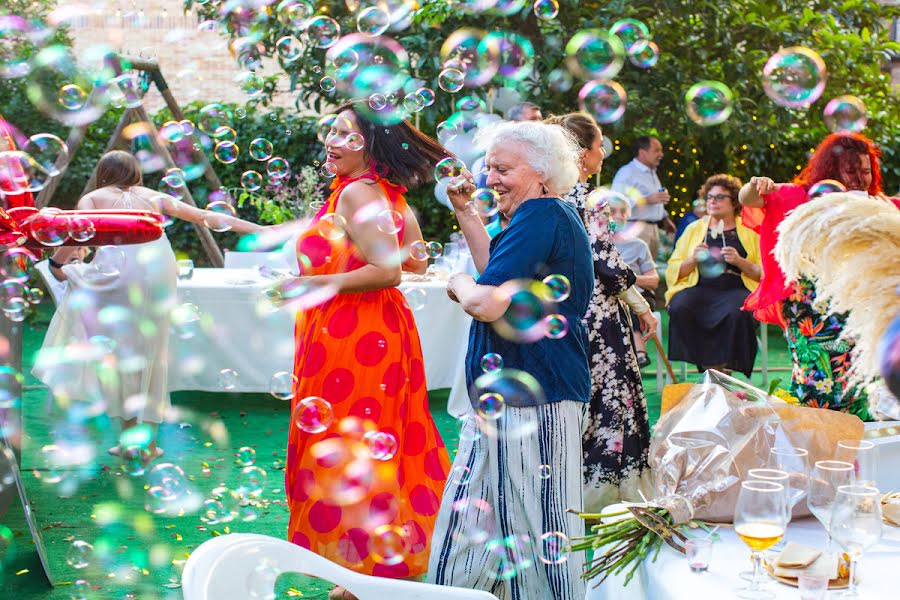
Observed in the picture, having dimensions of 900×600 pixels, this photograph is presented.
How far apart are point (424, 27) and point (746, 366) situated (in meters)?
3.96

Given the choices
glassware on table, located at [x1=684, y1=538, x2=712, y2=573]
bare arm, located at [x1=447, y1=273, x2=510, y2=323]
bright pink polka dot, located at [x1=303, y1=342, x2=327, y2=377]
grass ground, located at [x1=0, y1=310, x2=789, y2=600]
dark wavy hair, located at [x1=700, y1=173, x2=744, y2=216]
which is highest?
dark wavy hair, located at [x1=700, y1=173, x2=744, y2=216]

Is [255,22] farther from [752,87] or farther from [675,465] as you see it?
[752,87]

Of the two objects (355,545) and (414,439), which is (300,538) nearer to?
(355,545)

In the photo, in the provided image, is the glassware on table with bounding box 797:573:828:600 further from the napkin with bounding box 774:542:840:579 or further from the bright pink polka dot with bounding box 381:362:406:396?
the bright pink polka dot with bounding box 381:362:406:396

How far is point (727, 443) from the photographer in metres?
1.71

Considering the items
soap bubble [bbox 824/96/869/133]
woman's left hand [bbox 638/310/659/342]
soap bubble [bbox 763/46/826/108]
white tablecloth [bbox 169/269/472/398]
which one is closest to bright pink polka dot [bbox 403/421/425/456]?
woman's left hand [bbox 638/310/659/342]

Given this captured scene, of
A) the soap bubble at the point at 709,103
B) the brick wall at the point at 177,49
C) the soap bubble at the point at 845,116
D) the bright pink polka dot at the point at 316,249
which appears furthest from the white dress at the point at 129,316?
the brick wall at the point at 177,49

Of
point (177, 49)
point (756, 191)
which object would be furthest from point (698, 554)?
point (177, 49)

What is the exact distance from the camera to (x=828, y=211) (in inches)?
59.5

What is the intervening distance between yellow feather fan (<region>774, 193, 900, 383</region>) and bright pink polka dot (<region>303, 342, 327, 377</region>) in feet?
5.46

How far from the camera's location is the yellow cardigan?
19.0ft

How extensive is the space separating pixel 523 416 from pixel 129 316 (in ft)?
8.99

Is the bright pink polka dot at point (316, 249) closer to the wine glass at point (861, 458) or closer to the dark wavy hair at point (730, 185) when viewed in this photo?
the wine glass at point (861, 458)

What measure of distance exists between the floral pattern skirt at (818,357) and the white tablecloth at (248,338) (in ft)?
7.27
